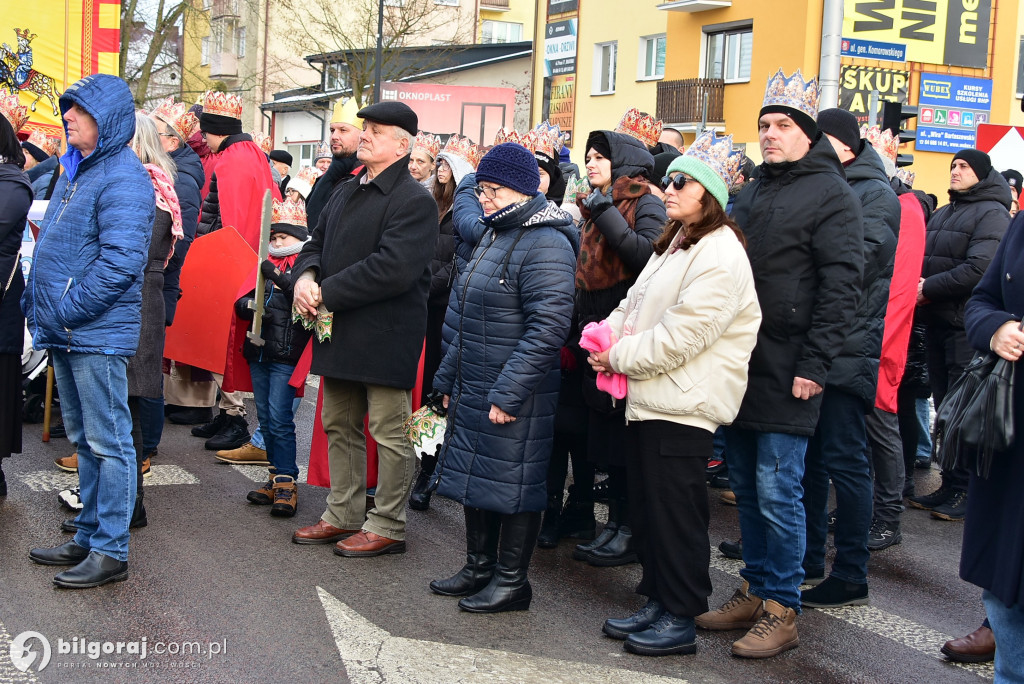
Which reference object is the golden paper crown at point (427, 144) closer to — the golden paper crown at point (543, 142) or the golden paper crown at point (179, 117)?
the golden paper crown at point (543, 142)

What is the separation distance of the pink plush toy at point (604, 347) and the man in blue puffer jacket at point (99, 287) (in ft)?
6.84

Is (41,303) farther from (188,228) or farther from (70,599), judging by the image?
(188,228)

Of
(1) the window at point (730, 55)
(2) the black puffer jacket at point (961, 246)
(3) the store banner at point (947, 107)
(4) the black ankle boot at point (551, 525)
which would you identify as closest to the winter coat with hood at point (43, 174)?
(4) the black ankle boot at point (551, 525)

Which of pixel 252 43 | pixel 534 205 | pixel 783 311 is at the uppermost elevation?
pixel 252 43

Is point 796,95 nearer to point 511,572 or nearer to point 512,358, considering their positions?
point 512,358

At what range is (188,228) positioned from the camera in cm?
811

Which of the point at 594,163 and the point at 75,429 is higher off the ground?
the point at 594,163

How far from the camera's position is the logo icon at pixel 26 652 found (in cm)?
420

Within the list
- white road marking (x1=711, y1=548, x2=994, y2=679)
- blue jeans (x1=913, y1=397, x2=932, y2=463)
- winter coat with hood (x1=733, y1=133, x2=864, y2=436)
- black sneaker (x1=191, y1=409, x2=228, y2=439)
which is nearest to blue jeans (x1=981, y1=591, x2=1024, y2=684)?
white road marking (x1=711, y1=548, x2=994, y2=679)

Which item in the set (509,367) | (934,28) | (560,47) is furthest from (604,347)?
(560,47)

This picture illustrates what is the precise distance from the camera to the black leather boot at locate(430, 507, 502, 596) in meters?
5.22

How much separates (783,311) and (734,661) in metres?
1.49

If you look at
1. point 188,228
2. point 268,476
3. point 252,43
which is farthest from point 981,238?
point 252,43

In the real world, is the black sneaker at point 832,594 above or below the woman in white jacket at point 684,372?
below
